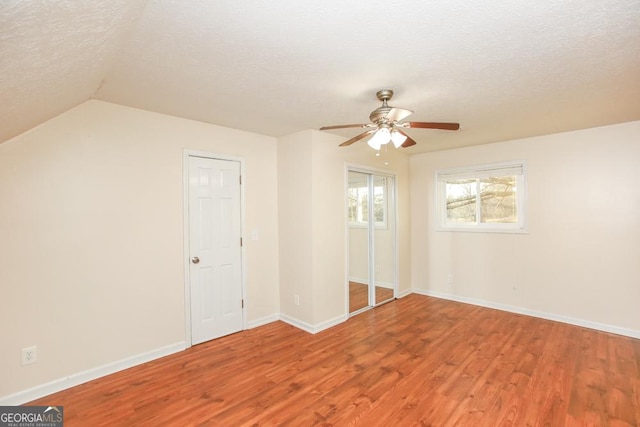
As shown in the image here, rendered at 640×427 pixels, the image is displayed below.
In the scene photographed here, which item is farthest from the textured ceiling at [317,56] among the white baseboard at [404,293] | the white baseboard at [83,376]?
the white baseboard at [404,293]

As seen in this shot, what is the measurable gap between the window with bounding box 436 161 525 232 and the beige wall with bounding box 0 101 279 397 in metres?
3.68

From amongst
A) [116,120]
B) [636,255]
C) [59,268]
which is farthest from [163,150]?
[636,255]

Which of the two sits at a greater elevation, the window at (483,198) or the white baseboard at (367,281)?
the window at (483,198)

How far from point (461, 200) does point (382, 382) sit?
3.32 m

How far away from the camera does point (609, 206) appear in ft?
11.4

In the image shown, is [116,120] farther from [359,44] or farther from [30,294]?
[359,44]

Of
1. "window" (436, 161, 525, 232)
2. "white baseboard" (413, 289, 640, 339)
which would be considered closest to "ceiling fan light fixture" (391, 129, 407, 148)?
"window" (436, 161, 525, 232)

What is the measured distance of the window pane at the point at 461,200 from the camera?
463 cm

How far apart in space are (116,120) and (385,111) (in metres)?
2.46

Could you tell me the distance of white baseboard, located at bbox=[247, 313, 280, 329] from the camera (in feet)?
12.2

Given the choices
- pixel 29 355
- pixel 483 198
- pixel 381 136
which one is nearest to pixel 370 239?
pixel 483 198

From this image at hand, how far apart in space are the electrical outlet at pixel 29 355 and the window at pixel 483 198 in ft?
16.8

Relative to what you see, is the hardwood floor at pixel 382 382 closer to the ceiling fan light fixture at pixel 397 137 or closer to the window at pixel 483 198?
the window at pixel 483 198

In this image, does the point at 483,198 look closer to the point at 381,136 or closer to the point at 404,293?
the point at 404,293
